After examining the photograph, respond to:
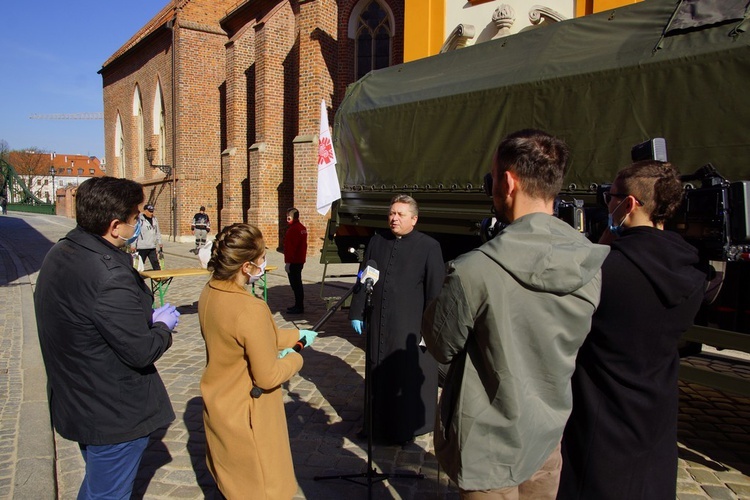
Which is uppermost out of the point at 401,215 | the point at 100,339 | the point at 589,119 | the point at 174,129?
the point at 174,129

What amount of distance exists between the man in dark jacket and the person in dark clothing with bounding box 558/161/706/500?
6.10ft

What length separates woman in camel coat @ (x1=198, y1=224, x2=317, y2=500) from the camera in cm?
226

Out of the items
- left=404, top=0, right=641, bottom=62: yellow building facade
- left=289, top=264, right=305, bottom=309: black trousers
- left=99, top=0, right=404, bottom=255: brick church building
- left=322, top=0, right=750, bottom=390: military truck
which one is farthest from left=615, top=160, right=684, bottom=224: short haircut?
left=99, top=0, right=404, bottom=255: brick church building

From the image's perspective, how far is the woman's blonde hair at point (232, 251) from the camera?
2307 millimetres

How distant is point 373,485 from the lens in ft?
11.1

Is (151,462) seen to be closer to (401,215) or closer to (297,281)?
(401,215)

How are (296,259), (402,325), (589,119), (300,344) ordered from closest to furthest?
(300,344) → (402,325) → (589,119) → (296,259)

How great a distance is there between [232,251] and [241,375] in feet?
1.90

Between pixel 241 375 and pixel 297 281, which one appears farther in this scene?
pixel 297 281

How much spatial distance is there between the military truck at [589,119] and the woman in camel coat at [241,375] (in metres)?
1.22

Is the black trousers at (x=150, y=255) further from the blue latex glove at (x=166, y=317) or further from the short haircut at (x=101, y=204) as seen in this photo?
the short haircut at (x=101, y=204)

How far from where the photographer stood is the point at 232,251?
230cm

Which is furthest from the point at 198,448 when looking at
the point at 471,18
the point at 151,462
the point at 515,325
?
the point at 471,18

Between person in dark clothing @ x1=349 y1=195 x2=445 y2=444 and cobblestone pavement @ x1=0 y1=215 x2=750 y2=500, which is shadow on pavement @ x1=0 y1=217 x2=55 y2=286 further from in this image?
person in dark clothing @ x1=349 y1=195 x2=445 y2=444
